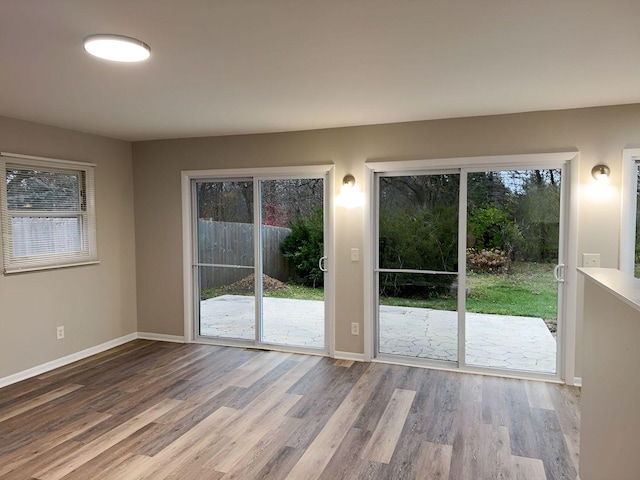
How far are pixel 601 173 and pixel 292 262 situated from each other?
9.78 ft

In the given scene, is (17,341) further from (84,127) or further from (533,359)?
(533,359)

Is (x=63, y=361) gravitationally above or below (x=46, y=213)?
below

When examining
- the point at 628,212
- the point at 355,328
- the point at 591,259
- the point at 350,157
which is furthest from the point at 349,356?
the point at 628,212

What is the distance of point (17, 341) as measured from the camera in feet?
13.1

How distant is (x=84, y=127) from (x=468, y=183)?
3771 mm

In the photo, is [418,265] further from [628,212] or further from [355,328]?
[628,212]

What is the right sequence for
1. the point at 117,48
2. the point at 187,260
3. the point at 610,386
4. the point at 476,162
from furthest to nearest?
1. the point at 187,260
2. the point at 476,162
3. the point at 117,48
4. the point at 610,386

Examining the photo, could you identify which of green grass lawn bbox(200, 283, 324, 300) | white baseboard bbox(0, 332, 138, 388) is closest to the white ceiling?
green grass lawn bbox(200, 283, 324, 300)

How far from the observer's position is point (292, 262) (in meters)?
4.80

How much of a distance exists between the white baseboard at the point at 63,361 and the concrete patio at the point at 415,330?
37.5 inches

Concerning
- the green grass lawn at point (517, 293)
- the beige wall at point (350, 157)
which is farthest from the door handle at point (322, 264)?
the green grass lawn at point (517, 293)

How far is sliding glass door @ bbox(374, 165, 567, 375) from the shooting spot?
3.92 m

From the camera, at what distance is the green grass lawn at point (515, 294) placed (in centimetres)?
394

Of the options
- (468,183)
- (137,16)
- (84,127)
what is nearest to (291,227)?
(468,183)
